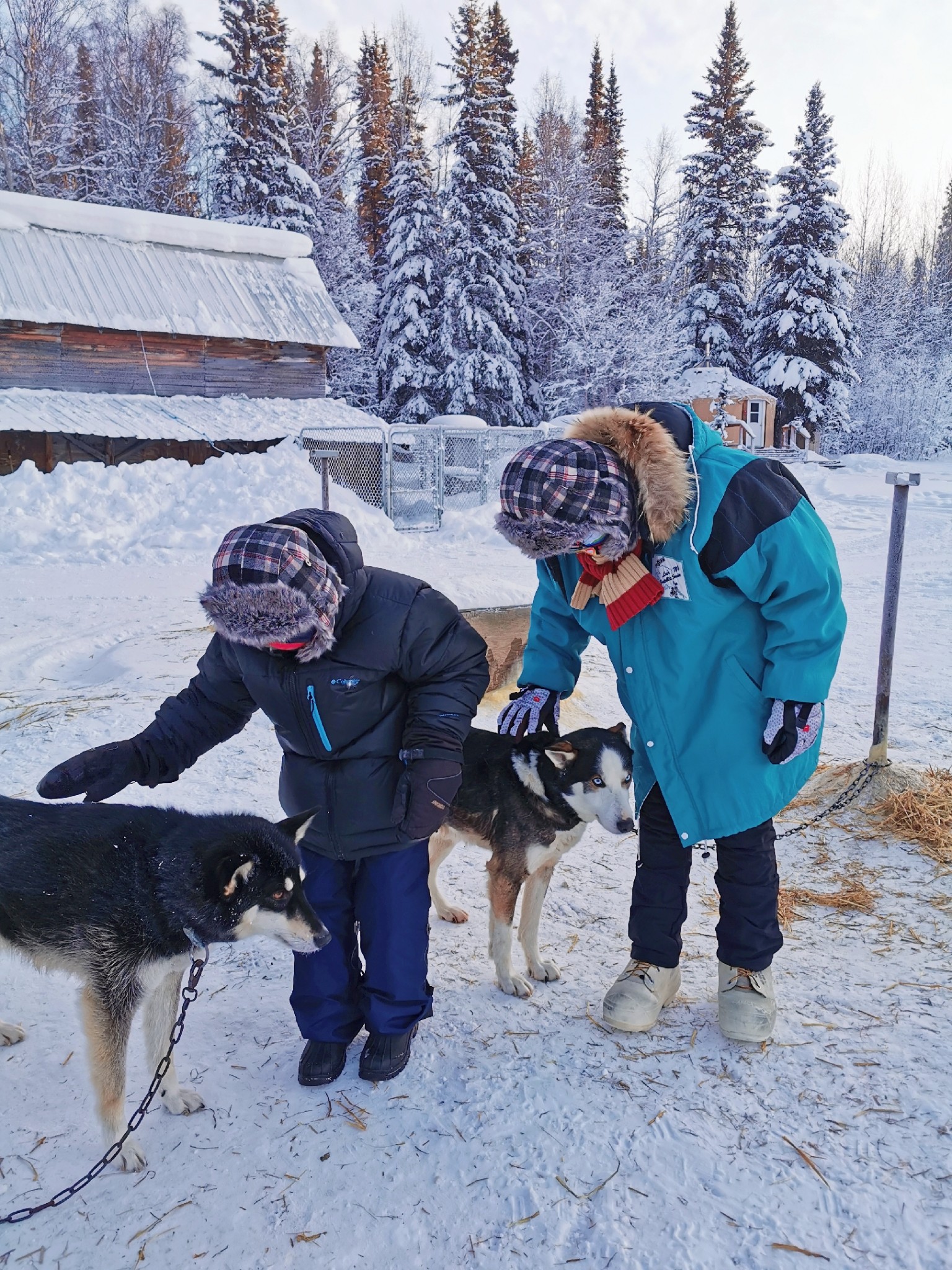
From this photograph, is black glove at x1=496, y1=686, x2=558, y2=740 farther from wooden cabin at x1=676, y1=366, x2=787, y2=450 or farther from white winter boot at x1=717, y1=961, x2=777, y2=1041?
wooden cabin at x1=676, y1=366, x2=787, y2=450

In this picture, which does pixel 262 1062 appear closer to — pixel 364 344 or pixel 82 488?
pixel 82 488

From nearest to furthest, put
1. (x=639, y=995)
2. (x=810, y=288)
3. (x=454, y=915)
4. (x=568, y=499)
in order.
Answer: (x=568, y=499) < (x=639, y=995) < (x=454, y=915) < (x=810, y=288)

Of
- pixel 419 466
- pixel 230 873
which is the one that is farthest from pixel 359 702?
pixel 419 466

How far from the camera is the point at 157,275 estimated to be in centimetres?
1856

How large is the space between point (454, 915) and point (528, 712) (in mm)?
1141

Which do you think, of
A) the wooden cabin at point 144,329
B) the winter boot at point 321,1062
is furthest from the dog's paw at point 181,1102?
the wooden cabin at point 144,329

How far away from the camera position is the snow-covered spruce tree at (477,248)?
2706 centimetres

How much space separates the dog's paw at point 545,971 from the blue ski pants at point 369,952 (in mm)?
→ 562

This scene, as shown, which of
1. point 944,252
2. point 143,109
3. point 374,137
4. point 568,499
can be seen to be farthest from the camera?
point 944,252

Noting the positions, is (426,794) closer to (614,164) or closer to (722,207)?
(722,207)

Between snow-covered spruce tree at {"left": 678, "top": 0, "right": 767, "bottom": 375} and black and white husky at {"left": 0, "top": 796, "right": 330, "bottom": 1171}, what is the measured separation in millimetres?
32768

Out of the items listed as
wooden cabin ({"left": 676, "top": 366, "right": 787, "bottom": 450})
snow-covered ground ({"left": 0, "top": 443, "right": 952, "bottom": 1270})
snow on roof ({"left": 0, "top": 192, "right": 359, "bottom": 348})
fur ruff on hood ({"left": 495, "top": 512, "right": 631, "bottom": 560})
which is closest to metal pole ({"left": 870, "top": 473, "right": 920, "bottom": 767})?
snow-covered ground ({"left": 0, "top": 443, "right": 952, "bottom": 1270})

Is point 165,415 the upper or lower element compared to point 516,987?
upper

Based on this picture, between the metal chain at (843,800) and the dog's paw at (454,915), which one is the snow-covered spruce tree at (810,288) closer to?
the metal chain at (843,800)
